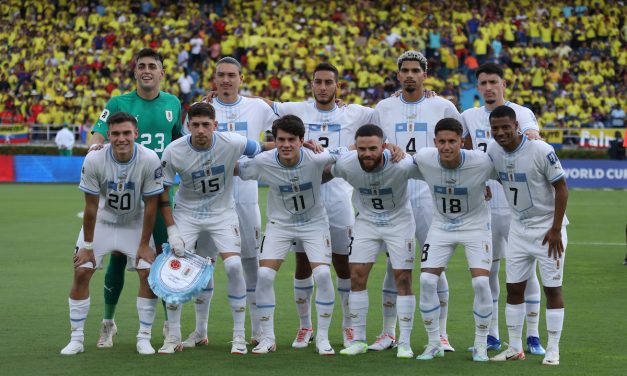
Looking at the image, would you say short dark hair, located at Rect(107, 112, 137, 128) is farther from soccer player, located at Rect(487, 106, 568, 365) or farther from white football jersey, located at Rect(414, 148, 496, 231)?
soccer player, located at Rect(487, 106, 568, 365)

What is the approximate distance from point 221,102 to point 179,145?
1.11 meters

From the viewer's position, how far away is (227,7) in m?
41.2

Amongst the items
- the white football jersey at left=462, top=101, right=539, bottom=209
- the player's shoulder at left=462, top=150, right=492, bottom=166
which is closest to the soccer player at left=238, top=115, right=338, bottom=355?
the player's shoulder at left=462, top=150, right=492, bottom=166

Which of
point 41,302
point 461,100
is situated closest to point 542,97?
point 461,100

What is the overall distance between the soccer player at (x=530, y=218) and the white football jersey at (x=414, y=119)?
1131mm

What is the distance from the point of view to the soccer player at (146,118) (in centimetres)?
937

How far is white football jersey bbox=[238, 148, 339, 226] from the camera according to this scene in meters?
9.06

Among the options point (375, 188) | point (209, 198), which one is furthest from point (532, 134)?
point (209, 198)

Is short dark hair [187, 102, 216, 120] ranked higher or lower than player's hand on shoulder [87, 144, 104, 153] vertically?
higher

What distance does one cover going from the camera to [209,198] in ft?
30.0

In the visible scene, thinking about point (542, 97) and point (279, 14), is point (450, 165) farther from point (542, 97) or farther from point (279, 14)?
point (279, 14)

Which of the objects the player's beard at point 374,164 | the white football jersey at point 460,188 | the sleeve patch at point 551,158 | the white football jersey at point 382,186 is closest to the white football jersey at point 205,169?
the white football jersey at point 382,186

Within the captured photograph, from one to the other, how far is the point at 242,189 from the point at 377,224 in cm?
142

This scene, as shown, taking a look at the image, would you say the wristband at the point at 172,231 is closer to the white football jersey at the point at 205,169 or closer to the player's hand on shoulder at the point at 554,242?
the white football jersey at the point at 205,169
